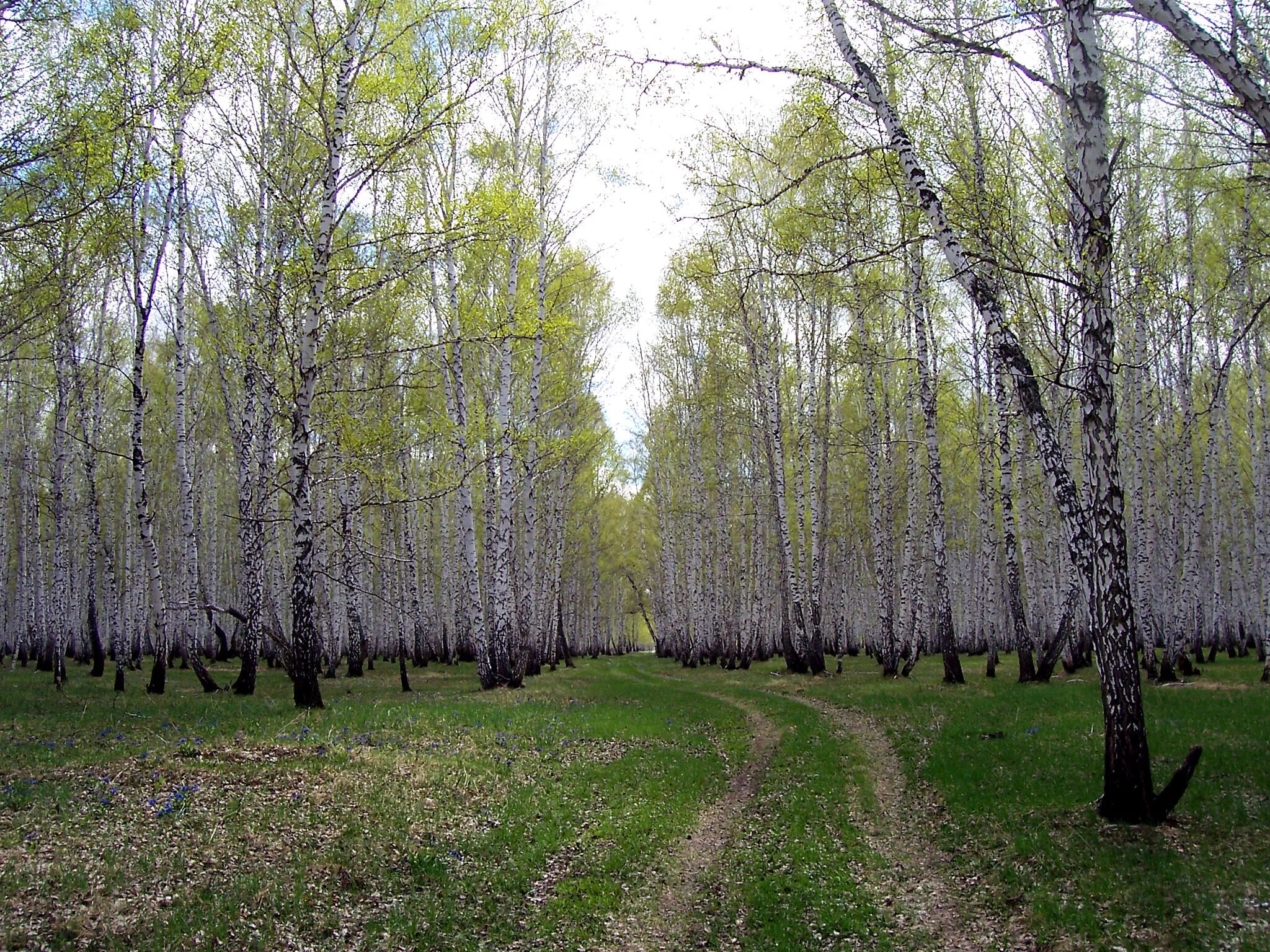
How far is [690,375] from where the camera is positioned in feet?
113

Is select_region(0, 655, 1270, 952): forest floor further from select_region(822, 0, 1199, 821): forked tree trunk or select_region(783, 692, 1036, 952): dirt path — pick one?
select_region(822, 0, 1199, 821): forked tree trunk

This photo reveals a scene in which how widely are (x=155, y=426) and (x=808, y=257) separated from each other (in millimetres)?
32049

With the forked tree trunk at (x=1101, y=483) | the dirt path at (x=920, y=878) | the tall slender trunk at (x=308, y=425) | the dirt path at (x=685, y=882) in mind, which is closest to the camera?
the dirt path at (x=920, y=878)

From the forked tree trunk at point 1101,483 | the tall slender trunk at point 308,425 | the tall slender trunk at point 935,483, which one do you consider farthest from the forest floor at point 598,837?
the tall slender trunk at point 935,483

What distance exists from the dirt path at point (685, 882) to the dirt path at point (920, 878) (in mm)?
1482

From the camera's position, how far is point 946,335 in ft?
90.9

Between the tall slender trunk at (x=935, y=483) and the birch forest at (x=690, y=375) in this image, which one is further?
the tall slender trunk at (x=935, y=483)

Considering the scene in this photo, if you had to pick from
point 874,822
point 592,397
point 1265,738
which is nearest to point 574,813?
point 874,822

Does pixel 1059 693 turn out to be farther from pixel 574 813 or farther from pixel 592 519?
pixel 592 519

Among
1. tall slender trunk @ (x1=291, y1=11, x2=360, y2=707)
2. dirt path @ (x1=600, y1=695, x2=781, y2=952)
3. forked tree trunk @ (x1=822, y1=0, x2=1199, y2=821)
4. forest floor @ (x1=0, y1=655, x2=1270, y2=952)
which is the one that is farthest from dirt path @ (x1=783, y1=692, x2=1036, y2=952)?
tall slender trunk @ (x1=291, y1=11, x2=360, y2=707)

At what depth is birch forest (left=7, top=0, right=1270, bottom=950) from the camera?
24.5 ft

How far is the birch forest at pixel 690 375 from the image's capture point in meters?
7.46

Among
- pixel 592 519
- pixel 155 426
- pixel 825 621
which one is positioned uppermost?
pixel 155 426

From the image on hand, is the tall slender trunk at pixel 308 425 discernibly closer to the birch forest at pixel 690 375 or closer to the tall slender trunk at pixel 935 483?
the birch forest at pixel 690 375
